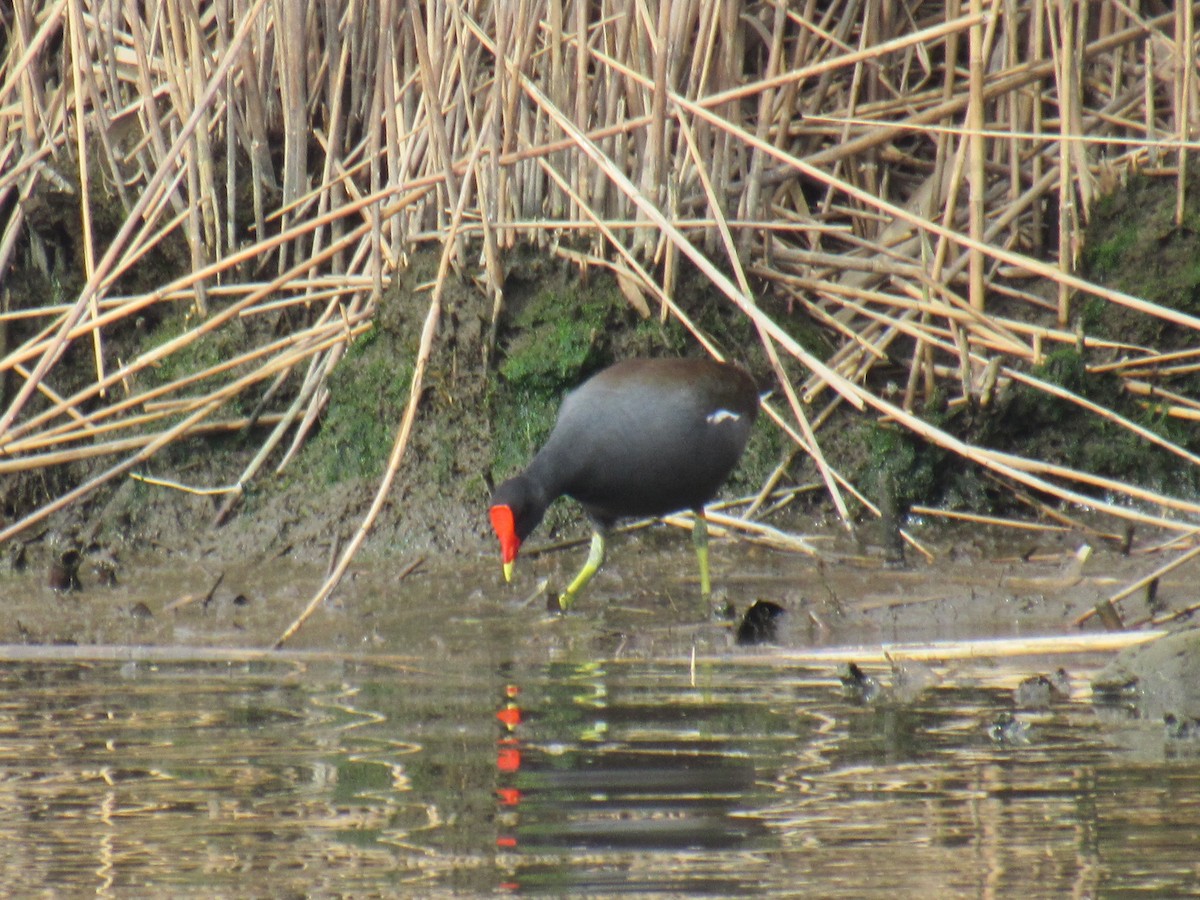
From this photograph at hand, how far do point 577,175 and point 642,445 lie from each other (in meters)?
1.04

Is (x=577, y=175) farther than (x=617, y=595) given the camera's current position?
Yes

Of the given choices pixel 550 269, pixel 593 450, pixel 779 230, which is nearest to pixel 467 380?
pixel 550 269

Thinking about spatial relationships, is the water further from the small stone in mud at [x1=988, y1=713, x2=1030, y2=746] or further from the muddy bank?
the muddy bank

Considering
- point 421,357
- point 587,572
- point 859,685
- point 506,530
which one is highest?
point 421,357

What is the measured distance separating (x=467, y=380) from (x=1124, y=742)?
339 cm

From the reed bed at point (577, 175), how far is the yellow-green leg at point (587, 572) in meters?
0.72

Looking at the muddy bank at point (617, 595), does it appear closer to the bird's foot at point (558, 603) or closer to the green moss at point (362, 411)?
the bird's foot at point (558, 603)

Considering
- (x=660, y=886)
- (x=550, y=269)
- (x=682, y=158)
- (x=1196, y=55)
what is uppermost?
(x=1196, y=55)

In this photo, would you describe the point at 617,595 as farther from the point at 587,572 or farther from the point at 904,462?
the point at 904,462

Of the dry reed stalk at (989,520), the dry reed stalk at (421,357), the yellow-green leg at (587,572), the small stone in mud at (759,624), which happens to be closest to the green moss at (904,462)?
the dry reed stalk at (989,520)

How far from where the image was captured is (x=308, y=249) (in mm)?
6574

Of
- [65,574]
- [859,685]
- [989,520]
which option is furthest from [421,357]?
[989,520]

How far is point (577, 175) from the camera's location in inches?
234

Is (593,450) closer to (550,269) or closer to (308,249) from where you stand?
(550,269)
